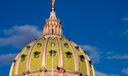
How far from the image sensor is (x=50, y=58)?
15112cm

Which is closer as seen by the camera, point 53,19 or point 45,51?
point 45,51

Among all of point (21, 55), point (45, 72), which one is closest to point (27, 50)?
point (21, 55)

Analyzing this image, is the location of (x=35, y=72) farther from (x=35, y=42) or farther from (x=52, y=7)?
(x=52, y=7)

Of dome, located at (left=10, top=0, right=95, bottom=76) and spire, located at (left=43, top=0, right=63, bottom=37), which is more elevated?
spire, located at (left=43, top=0, right=63, bottom=37)

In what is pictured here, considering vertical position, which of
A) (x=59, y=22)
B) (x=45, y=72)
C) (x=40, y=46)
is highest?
(x=59, y=22)

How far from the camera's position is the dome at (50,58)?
150m

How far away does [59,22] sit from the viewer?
6737 inches

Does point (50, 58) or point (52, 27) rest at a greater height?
point (52, 27)

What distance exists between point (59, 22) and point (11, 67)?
23545 millimetres

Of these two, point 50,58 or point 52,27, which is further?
point 52,27

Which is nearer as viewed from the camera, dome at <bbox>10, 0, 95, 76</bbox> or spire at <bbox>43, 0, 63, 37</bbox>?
dome at <bbox>10, 0, 95, 76</bbox>

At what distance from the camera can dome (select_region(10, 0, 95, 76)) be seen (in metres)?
150

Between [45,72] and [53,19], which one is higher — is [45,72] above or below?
below

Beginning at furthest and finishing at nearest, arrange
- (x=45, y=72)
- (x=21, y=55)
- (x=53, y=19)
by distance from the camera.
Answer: (x=53, y=19)
(x=21, y=55)
(x=45, y=72)
